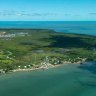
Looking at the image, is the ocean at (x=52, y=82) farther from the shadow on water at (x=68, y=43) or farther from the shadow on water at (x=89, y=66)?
the shadow on water at (x=68, y=43)

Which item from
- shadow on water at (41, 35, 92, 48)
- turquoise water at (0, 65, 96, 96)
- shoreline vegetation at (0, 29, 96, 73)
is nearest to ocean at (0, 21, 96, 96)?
turquoise water at (0, 65, 96, 96)

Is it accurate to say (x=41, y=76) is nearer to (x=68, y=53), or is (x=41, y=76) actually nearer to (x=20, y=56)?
(x=20, y=56)

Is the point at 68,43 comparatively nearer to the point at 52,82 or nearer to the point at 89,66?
the point at 89,66

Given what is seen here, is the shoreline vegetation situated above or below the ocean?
above

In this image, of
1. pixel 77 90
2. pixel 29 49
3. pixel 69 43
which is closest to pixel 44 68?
pixel 77 90

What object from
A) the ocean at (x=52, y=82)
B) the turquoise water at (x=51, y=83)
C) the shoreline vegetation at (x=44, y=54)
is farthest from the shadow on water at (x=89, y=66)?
the shoreline vegetation at (x=44, y=54)

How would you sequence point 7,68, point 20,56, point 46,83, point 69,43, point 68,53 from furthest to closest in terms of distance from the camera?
point 69,43 → point 68,53 → point 20,56 → point 7,68 → point 46,83

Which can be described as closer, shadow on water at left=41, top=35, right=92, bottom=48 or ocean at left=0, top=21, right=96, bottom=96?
ocean at left=0, top=21, right=96, bottom=96

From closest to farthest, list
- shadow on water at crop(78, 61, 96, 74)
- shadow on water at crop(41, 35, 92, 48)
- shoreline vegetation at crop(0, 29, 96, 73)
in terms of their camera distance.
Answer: shadow on water at crop(78, 61, 96, 74) → shoreline vegetation at crop(0, 29, 96, 73) → shadow on water at crop(41, 35, 92, 48)

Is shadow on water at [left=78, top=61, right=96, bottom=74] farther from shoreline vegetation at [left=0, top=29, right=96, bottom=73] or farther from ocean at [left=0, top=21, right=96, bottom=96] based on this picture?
shoreline vegetation at [left=0, top=29, right=96, bottom=73]
